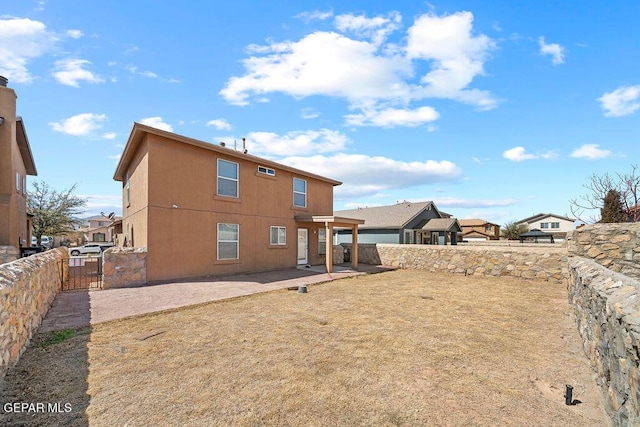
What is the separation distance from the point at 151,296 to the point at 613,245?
532 inches

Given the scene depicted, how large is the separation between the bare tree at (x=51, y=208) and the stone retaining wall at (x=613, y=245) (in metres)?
35.7

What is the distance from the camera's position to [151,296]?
8.88m

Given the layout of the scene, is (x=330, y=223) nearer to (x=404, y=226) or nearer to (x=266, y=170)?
(x=266, y=170)

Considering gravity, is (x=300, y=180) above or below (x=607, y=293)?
above

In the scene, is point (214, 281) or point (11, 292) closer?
point (11, 292)

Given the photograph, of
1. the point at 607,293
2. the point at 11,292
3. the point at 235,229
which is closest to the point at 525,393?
the point at 607,293

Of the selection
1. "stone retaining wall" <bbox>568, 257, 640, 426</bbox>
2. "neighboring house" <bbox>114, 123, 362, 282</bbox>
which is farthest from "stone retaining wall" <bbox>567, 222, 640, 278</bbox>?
"neighboring house" <bbox>114, 123, 362, 282</bbox>

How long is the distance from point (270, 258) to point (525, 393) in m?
12.3

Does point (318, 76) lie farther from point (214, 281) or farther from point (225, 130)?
point (214, 281)

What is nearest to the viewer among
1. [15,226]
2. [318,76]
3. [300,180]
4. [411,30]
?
[411,30]

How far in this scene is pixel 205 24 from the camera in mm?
10250

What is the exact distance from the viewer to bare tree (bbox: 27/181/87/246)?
25.7 meters

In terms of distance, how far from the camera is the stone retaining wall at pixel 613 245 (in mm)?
8133

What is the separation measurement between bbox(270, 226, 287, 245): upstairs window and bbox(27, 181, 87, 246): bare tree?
23.5 m
